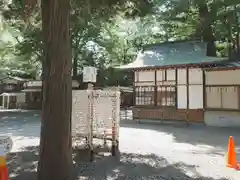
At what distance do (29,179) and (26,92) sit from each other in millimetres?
32392

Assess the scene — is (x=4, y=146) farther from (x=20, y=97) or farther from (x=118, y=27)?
(x=20, y=97)

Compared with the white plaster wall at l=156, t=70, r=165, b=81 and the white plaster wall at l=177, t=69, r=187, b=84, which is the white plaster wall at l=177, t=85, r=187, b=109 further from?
the white plaster wall at l=156, t=70, r=165, b=81

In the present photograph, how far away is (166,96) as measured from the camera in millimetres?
17688

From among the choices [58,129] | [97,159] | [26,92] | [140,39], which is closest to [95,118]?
[97,159]

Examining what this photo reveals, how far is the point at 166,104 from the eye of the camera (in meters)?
17.7

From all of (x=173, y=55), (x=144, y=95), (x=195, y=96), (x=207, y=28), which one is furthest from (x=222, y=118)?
(x=207, y=28)

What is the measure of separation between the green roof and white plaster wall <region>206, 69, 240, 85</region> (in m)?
0.70

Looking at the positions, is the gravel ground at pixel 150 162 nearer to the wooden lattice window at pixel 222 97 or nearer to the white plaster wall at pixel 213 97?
the wooden lattice window at pixel 222 97

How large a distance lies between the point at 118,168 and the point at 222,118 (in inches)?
427

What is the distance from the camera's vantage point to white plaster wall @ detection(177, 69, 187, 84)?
55.8ft

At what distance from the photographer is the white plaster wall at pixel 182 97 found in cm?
1694

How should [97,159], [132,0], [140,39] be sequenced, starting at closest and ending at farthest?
1. [97,159]
2. [132,0]
3. [140,39]

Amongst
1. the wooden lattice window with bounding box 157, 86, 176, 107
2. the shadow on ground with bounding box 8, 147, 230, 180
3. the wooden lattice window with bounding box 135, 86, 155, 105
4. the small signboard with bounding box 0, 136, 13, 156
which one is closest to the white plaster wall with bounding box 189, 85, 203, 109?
the wooden lattice window with bounding box 157, 86, 176, 107

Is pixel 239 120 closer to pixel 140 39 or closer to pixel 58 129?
pixel 58 129
